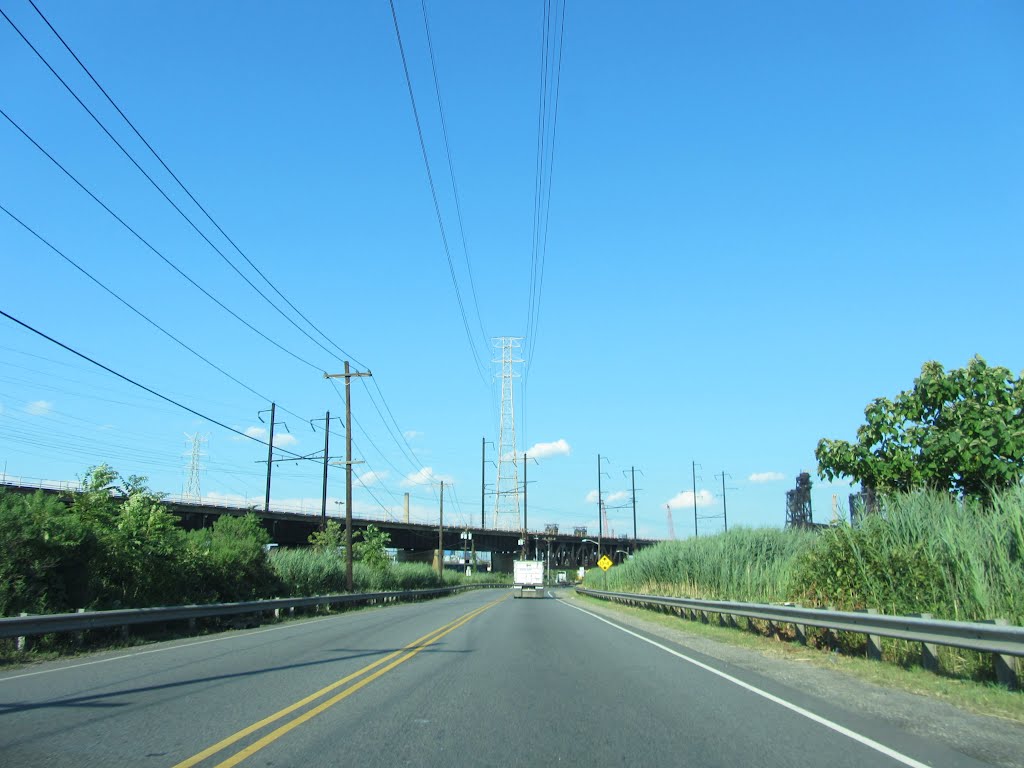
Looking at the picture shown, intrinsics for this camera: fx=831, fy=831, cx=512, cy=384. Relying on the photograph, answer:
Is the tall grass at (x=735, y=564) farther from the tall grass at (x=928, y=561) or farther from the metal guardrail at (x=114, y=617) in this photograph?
the metal guardrail at (x=114, y=617)

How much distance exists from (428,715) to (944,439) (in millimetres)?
15996

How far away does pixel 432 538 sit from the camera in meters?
109

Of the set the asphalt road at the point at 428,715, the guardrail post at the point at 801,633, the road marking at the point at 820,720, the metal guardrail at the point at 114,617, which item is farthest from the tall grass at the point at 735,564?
the metal guardrail at the point at 114,617

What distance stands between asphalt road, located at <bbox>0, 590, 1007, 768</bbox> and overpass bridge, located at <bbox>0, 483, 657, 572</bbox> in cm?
4456

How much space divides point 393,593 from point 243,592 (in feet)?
66.1

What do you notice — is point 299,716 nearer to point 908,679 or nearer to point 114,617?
point 908,679

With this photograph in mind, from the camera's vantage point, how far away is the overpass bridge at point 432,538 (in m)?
68.2

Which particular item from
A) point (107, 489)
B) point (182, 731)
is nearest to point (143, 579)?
point (107, 489)

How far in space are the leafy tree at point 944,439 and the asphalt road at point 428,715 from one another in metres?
9.15

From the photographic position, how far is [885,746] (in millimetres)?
7605

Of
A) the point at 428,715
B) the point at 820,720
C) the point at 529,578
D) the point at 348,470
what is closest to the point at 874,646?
the point at 820,720

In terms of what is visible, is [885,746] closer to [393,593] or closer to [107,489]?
[107,489]

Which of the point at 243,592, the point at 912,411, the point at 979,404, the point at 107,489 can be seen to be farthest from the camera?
the point at 243,592

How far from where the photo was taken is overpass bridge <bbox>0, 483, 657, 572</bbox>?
68.2m
